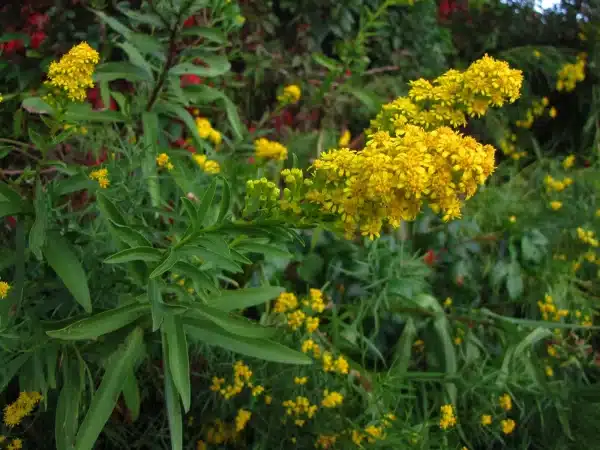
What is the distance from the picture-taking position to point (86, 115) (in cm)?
176

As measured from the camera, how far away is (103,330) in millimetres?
1371

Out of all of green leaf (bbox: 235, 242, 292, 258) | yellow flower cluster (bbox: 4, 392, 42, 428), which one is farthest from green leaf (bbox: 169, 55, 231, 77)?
yellow flower cluster (bbox: 4, 392, 42, 428)

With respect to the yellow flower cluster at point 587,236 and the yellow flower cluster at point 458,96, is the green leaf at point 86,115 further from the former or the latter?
the yellow flower cluster at point 587,236

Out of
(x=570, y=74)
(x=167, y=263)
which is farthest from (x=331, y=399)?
(x=570, y=74)

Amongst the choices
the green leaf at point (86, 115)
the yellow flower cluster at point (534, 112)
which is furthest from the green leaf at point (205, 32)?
the yellow flower cluster at point (534, 112)

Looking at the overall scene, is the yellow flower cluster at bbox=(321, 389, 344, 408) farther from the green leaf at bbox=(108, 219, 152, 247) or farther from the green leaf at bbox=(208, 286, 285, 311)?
the green leaf at bbox=(108, 219, 152, 247)

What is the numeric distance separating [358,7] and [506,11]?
1219 millimetres

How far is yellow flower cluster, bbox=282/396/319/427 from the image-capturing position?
1.81m

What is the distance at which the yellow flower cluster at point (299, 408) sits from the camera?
1.81m

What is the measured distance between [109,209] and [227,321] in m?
0.36

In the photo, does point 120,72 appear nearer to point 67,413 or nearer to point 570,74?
point 67,413

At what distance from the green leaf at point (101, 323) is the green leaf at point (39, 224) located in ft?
0.50

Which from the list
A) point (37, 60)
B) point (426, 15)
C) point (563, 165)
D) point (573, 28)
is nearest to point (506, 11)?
point (573, 28)

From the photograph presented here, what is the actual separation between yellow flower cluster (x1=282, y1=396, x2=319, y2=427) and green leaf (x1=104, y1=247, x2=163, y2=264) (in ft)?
2.22
